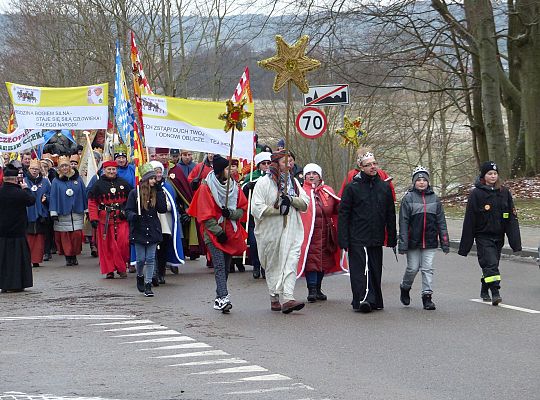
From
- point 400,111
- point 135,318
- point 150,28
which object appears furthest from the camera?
point 400,111

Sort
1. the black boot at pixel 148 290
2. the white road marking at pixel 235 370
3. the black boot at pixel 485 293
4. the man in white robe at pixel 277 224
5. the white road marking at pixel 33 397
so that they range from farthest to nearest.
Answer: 1. the black boot at pixel 148 290
2. the black boot at pixel 485 293
3. the man in white robe at pixel 277 224
4. the white road marking at pixel 235 370
5. the white road marking at pixel 33 397

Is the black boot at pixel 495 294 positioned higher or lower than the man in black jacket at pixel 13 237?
lower

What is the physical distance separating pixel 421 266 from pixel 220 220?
2.29 meters

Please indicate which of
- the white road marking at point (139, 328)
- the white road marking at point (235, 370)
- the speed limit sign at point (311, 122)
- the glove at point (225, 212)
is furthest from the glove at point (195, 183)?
the white road marking at point (235, 370)

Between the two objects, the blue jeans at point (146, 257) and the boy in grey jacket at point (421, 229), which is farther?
the blue jeans at point (146, 257)

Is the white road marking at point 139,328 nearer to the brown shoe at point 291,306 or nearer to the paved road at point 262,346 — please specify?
the paved road at point 262,346

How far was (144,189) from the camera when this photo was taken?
15.3 m

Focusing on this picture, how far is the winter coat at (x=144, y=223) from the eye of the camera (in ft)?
49.2

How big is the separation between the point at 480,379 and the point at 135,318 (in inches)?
196

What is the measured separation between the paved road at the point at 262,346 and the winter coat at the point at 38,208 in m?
4.47

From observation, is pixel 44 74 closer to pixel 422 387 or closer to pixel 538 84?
pixel 538 84

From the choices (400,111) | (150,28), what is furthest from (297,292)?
(400,111)

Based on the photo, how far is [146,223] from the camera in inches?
596

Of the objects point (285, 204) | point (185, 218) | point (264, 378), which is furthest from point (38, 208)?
point (264, 378)
